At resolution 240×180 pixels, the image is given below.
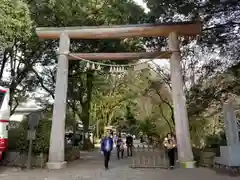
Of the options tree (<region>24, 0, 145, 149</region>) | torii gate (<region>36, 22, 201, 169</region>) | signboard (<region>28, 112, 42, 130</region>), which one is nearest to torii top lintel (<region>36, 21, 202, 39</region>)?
torii gate (<region>36, 22, 201, 169</region>)

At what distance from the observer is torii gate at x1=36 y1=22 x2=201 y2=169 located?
34.6ft

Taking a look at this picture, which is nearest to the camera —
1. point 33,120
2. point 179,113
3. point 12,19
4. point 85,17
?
point 12,19

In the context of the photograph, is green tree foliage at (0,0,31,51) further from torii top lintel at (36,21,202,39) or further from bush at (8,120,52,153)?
bush at (8,120,52,153)

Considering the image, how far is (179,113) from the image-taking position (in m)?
10.8

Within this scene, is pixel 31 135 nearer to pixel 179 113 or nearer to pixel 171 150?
pixel 171 150

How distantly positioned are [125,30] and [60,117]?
5.31 m

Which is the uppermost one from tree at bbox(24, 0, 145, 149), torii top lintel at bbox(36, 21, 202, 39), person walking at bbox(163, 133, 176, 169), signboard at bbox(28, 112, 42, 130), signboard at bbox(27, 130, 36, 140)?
tree at bbox(24, 0, 145, 149)

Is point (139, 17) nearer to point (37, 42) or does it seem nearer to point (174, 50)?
point (174, 50)

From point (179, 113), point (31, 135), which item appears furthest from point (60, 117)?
point (179, 113)

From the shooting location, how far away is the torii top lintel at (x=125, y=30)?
11.5 m

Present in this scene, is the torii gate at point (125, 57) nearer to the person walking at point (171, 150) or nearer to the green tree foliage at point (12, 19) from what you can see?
the person walking at point (171, 150)

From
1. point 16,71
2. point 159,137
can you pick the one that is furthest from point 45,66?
point 159,137

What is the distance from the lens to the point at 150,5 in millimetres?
10641

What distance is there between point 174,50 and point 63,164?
754 centimetres
